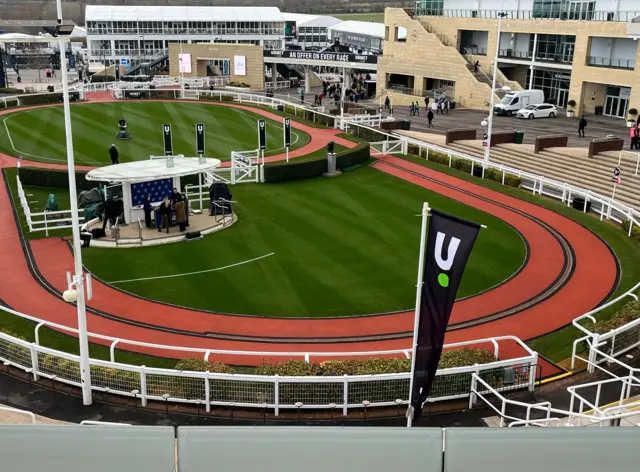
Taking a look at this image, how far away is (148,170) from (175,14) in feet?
251

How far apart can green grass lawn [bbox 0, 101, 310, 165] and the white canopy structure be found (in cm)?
1234

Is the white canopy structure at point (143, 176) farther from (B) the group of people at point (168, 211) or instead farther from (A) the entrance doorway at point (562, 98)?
(A) the entrance doorway at point (562, 98)

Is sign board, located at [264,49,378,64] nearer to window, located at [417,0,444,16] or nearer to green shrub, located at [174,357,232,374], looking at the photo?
window, located at [417,0,444,16]

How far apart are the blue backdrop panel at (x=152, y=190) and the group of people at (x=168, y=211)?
27 cm

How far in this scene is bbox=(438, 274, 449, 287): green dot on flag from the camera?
11.0m

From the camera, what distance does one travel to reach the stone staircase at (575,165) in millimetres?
32344

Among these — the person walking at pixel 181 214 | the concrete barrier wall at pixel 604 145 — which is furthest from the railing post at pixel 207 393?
the concrete barrier wall at pixel 604 145

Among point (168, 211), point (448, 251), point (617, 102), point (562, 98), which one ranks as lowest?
point (168, 211)

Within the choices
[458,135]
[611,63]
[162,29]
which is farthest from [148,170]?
[162,29]

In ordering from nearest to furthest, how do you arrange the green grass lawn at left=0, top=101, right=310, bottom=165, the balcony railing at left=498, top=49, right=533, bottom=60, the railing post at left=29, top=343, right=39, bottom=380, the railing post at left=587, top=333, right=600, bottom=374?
the railing post at left=29, top=343, right=39, bottom=380 → the railing post at left=587, top=333, right=600, bottom=374 → the green grass lawn at left=0, top=101, right=310, bottom=165 → the balcony railing at left=498, top=49, right=533, bottom=60

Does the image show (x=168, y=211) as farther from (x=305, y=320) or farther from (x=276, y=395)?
(x=276, y=395)

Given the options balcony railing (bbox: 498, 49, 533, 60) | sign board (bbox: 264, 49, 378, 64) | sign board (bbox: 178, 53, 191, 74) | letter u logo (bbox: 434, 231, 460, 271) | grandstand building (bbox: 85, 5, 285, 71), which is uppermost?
grandstand building (bbox: 85, 5, 285, 71)

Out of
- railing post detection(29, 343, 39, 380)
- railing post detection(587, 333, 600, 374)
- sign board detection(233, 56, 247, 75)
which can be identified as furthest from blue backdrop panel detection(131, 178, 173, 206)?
sign board detection(233, 56, 247, 75)

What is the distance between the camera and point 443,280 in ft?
36.3
